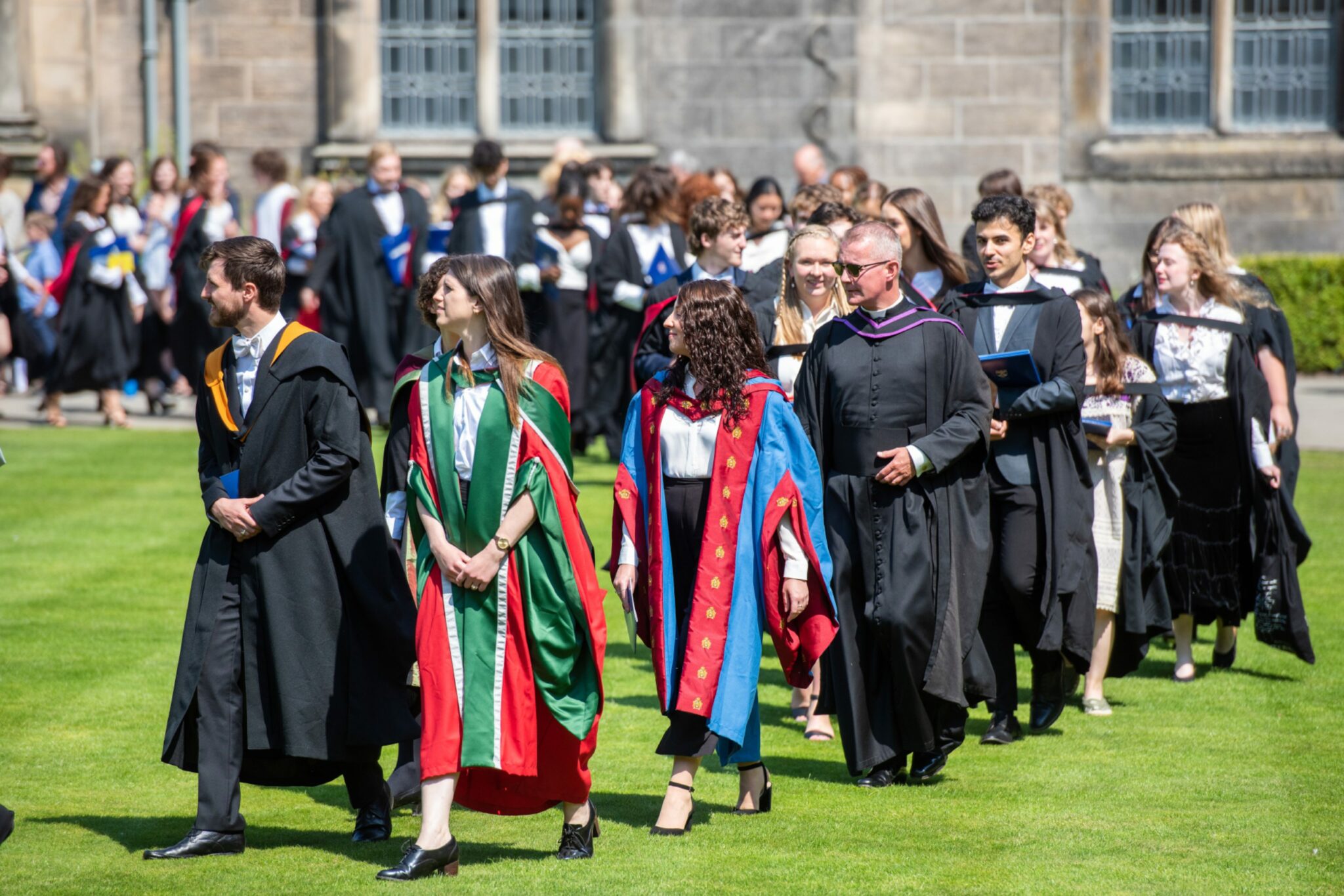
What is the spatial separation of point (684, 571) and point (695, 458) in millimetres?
373

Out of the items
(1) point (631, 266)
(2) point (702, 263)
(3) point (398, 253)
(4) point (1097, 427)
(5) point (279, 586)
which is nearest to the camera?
(5) point (279, 586)

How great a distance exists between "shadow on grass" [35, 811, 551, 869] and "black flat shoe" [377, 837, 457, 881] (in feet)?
0.81

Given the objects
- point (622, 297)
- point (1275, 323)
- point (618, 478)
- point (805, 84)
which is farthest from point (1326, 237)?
point (618, 478)

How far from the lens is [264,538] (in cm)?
585

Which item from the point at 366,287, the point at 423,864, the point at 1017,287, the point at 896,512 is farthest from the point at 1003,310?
the point at 366,287

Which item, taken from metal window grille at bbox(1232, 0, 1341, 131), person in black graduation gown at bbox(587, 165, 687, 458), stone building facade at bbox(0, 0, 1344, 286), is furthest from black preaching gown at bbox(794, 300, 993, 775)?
metal window grille at bbox(1232, 0, 1341, 131)

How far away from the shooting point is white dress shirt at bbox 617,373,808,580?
241 inches

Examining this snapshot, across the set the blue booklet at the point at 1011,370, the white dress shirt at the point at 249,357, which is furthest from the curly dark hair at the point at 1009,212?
the white dress shirt at the point at 249,357

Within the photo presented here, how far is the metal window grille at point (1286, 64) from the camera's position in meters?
20.8

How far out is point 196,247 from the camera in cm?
1580

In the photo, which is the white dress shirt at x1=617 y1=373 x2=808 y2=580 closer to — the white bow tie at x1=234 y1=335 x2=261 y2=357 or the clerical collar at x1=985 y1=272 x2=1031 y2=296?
the white bow tie at x1=234 y1=335 x2=261 y2=357

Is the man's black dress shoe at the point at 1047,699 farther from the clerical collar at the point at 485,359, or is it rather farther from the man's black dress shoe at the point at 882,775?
the clerical collar at the point at 485,359

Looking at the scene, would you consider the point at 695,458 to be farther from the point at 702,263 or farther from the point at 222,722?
the point at 702,263

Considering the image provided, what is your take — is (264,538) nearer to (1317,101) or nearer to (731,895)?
(731,895)
